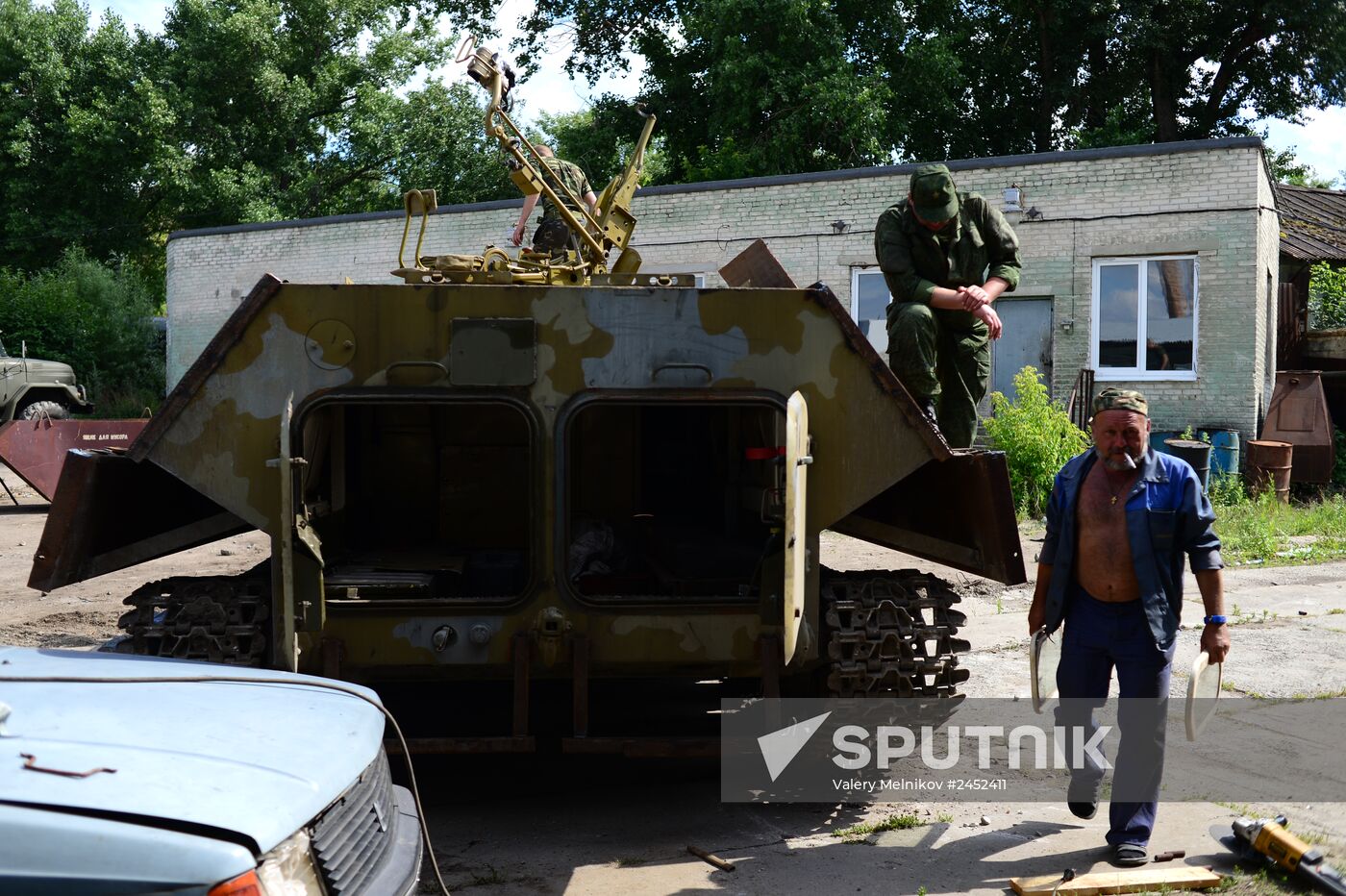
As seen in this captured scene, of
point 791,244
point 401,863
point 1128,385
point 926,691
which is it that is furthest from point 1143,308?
point 401,863

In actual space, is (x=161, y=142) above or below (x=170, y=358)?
above

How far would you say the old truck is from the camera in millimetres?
20672

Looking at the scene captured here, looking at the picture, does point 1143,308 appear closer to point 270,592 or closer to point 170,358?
point 270,592

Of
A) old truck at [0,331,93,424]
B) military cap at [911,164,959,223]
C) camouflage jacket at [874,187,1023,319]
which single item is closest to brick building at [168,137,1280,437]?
old truck at [0,331,93,424]

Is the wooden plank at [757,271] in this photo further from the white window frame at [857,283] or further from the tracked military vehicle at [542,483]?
the white window frame at [857,283]

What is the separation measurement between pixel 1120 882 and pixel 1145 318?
1362 cm

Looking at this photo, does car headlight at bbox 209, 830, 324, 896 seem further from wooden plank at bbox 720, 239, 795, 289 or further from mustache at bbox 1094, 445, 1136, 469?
wooden plank at bbox 720, 239, 795, 289

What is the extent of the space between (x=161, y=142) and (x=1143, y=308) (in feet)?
79.7

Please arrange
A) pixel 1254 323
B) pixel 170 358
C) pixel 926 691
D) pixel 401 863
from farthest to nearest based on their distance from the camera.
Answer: pixel 170 358 < pixel 1254 323 < pixel 926 691 < pixel 401 863

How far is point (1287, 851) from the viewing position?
4383mm

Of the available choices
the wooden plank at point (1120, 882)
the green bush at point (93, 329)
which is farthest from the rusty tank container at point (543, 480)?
the green bush at point (93, 329)

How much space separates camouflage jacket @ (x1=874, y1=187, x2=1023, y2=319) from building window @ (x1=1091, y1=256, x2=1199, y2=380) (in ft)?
35.9

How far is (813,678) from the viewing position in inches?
216

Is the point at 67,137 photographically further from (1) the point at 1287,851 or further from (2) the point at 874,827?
(1) the point at 1287,851
